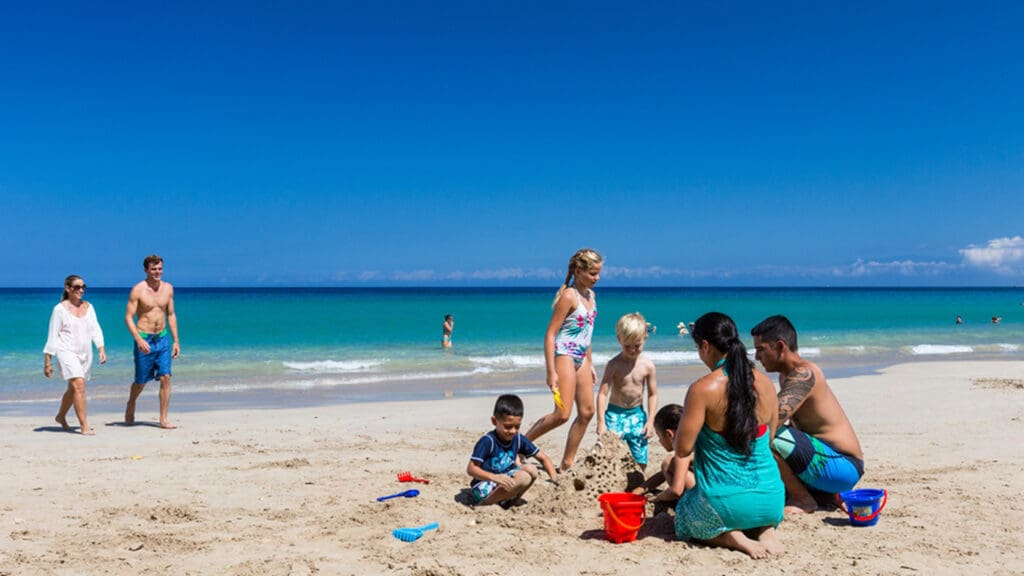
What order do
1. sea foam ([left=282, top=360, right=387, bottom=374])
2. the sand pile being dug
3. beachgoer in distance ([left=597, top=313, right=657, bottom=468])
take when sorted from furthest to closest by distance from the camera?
sea foam ([left=282, top=360, right=387, bottom=374]), beachgoer in distance ([left=597, top=313, right=657, bottom=468]), the sand pile being dug

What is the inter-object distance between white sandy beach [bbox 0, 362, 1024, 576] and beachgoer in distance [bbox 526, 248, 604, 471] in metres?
0.74

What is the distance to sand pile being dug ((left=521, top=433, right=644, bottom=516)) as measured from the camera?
5.38m

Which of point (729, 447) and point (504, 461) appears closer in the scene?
point (729, 447)

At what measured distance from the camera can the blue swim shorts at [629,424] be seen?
6.03 meters

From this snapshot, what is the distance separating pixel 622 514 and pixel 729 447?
80 centimetres

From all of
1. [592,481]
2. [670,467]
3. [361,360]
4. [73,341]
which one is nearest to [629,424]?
[592,481]

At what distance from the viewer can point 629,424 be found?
6.04 metres

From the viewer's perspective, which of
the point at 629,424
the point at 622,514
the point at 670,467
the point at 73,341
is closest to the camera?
the point at 622,514

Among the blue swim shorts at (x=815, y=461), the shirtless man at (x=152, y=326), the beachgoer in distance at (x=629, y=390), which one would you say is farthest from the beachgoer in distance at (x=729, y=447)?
the shirtless man at (x=152, y=326)

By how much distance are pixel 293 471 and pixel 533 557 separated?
3111 millimetres

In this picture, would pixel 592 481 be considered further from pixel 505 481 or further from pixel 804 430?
pixel 804 430

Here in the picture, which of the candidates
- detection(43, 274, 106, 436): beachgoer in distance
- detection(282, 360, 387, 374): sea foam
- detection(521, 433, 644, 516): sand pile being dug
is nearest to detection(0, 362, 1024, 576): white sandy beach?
detection(521, 433, 644, 516): sand pile being dug

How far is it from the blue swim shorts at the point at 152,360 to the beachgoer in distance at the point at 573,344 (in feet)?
17.2

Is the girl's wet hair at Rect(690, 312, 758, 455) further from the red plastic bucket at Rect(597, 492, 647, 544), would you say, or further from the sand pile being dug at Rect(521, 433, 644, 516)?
the sand pile being dug at Rect(521, 433, 644, 516)
